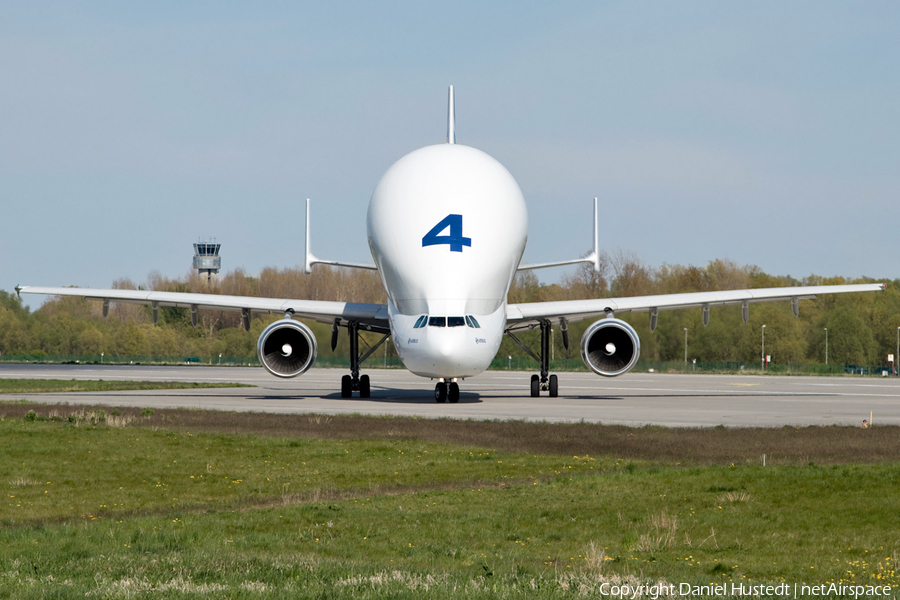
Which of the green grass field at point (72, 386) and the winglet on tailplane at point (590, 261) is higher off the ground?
the winglet on tailplane at point (590, 261)

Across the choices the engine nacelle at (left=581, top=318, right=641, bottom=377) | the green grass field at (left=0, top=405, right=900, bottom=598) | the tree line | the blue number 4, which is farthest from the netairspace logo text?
the tree line

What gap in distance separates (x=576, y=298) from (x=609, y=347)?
2100 inches

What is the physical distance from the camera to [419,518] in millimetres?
10594

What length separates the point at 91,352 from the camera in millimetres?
88312

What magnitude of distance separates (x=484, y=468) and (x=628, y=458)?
2530mm

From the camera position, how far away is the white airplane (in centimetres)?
2550

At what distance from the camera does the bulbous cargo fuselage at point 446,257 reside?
998 inches

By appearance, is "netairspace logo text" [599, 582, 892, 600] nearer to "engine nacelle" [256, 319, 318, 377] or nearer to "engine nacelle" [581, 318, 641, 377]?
"engine nacelle" [581, 318, 641, 377]

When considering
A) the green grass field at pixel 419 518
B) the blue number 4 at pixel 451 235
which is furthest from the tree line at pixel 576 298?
the green grass field at pixel 419 518

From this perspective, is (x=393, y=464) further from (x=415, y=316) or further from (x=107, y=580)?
(x=415, y=316)

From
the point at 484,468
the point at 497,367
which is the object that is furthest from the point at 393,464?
the point at 497,367

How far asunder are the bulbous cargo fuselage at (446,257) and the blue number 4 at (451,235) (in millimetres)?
26

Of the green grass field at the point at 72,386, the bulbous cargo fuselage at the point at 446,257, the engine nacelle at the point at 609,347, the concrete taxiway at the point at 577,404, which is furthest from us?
the green grass field at the point at 72,386

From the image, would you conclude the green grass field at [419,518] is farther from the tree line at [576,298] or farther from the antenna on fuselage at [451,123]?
the tree line at [576,298]
